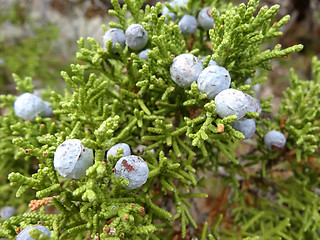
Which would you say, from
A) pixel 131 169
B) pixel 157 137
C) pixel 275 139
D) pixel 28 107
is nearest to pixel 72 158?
pixel 131 169

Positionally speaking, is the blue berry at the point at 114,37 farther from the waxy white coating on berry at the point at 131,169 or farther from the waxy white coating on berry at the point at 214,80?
the waxy white coating on berry at the point at 131,169

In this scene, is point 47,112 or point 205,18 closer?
point 205,18

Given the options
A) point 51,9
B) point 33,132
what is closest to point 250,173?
point 33,132

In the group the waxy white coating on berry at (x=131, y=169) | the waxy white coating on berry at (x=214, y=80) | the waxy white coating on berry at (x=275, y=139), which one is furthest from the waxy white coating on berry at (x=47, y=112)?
the waxy white coating on berry at (x=275, y=139)

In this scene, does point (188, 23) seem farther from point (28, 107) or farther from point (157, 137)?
point (28, 107)

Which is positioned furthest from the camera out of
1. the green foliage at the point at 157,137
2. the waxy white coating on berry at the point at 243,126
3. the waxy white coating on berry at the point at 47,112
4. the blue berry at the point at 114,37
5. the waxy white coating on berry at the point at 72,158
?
the waxy white coating on berry at the point at 47,112

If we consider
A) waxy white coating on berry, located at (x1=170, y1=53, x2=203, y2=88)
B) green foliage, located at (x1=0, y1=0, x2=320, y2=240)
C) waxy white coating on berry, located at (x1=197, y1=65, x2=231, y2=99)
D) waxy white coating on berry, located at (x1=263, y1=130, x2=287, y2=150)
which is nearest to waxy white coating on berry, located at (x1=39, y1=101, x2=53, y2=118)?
green foliage, located at (x1=0, y1=0, x2=320, y2=240)
